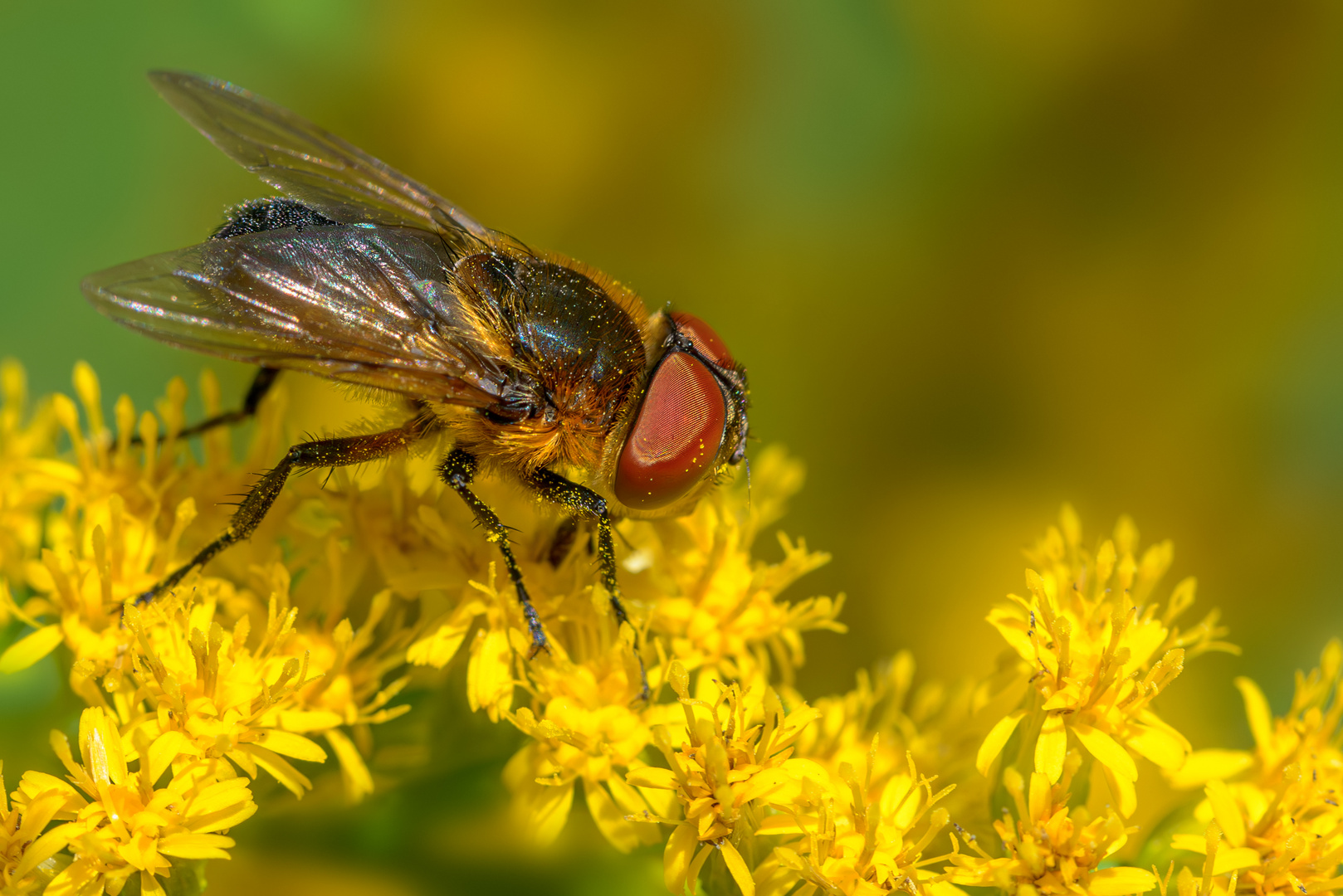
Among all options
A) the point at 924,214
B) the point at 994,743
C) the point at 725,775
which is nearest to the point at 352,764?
the point at 725,775

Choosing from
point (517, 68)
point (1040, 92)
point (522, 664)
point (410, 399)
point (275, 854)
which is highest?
point (1040, 92)

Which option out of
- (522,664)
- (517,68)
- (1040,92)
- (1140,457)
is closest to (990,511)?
(1140,457)

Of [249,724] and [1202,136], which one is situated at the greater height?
[1202,136]

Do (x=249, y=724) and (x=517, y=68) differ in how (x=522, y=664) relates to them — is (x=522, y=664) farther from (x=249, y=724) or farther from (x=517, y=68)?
(x=517, y=68)

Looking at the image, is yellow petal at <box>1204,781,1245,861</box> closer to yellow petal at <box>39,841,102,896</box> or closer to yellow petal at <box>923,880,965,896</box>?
yellow petal at <box>923,880,965,896</box>

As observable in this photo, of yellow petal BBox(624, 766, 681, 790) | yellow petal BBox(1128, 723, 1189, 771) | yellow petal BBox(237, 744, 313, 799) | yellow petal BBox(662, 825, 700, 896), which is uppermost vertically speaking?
yellow petal BBox(1128, 723, 1189, 771)

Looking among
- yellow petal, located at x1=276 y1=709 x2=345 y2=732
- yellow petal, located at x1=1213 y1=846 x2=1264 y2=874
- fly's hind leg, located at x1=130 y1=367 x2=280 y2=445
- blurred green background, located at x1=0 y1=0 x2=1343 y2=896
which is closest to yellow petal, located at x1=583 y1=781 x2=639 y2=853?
yellow petal, located at x1=276 y1=709 x2=345 y2=732
